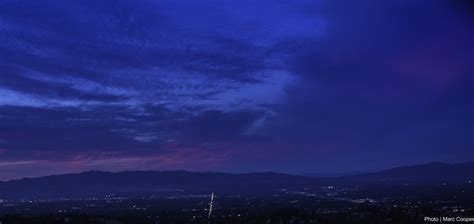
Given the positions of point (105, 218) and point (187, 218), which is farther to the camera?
point (187, 218)

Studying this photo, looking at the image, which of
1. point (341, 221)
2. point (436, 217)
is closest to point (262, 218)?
point (341, 221)

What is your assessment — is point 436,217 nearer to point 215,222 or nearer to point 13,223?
point 215,222

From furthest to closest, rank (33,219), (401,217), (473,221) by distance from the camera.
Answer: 1. (33,219)
2. (401,217)
3. (473,221)

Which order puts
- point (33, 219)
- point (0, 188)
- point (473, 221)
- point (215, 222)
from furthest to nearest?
point (0, 188), point (215, 222), point (33, 219), point (473, 221)

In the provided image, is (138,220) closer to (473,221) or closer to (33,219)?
(33,219)

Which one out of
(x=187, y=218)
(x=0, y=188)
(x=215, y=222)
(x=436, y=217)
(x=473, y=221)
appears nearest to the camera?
(x=473, y=221)

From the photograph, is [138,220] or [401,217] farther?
[138,220]

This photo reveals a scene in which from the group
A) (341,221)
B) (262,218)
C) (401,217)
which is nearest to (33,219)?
(262,218)

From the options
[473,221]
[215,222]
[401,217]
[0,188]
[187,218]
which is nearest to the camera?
[473,221]
